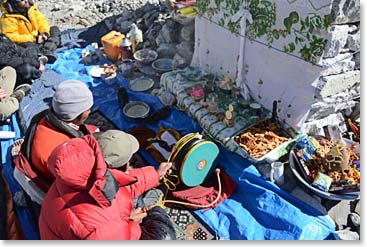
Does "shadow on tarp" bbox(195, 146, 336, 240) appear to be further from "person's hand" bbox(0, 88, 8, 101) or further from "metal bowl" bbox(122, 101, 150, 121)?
"person's hand" bbox(0, 88, 8, 101)

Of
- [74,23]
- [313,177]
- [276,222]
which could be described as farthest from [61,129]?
[74,23]

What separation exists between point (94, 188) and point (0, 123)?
3.66 m

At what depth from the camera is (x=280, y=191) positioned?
386 centimetres

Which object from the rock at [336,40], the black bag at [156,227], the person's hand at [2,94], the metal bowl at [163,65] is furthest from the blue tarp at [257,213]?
the person's hand at [2,94]

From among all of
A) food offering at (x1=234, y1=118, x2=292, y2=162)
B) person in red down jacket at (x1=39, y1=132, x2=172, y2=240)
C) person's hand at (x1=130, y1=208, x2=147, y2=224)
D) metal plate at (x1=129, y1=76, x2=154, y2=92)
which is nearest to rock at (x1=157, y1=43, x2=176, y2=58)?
metal plate at (x1=129, y1=76, x2=154, y2=92)

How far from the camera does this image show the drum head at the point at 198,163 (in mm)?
3721

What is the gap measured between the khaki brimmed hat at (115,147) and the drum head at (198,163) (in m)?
0.84

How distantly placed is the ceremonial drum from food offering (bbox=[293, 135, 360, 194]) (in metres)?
0.98

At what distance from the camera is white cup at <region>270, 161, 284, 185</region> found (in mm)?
3971

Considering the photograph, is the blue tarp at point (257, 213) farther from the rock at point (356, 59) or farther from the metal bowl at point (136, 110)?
the rock at point (356, 59)

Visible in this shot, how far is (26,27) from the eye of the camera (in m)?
7.07

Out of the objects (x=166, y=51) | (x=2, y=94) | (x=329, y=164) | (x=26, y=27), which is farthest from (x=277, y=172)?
(x=26, y=27)

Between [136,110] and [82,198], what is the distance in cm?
292

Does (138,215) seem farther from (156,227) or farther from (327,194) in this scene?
(327,194)
